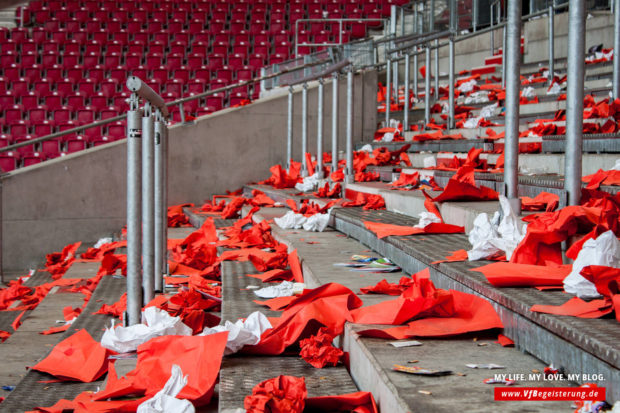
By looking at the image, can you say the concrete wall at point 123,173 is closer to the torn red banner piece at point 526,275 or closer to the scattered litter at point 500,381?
the torn red banner piece at point 526,275

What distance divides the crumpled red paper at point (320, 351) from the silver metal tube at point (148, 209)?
93 cm

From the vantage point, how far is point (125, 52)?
37.4 feet

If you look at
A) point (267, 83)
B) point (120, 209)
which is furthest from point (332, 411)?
point (267, 83)

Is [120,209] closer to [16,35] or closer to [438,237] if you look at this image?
[438,237]

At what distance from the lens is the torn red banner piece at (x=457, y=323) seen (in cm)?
177

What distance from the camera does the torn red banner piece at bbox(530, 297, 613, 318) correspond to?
5.07 ft

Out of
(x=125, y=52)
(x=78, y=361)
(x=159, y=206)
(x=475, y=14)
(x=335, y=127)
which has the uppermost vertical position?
(x=475, y=14)

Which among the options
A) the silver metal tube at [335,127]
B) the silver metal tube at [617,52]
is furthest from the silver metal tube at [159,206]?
the silver metal tube at [617,52]

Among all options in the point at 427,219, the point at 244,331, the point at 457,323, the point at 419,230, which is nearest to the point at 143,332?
the point at 244,331

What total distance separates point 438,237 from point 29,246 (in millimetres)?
4920

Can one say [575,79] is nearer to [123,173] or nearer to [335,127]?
[335,127]

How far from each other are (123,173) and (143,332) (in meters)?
4.86

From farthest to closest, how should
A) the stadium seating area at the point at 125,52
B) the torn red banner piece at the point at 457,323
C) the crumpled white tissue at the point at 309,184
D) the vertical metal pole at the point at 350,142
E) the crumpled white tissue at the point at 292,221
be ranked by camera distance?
the stadium seating area at the point at 125,52 < the crumpled white tissue at the point at 309,184 < the vertical metal pole at the point at 350,142 < the crumpled white tissue at the point at 292,221 < the torn red banner piece at the point at 457,323

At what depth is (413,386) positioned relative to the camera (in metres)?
1.40
